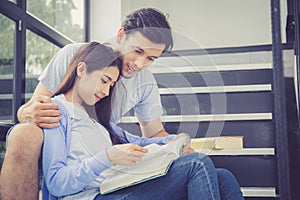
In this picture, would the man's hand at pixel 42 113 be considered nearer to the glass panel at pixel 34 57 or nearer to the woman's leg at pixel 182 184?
the woman's leg at pixel 182 184

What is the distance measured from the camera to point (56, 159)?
975 millimetres

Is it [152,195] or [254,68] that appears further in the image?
Answer: [254,68]

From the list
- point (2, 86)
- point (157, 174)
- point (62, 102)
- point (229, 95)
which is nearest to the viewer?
point (157, 174)

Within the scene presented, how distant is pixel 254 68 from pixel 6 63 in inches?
46.8

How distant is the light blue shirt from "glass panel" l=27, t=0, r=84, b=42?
0.96 m

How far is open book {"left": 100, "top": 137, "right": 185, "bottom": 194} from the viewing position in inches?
37.6

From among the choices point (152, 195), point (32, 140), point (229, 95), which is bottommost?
point (152, 195)

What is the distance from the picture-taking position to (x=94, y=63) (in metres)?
1.15

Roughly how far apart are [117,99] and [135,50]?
0.54 ft

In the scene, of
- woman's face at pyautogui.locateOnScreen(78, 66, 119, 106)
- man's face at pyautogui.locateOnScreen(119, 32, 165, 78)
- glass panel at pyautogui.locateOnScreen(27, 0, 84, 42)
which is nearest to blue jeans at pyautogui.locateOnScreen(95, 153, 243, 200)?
woman's face at pyautogui.locateOnScreen(78, 66, 119, 106)

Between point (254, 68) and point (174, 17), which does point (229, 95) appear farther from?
point (174, 17)

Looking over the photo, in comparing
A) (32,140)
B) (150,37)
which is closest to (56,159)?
(32,140)

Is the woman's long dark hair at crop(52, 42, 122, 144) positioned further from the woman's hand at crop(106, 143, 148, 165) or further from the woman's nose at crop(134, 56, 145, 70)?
the woman's hand at crop(106, 143, 148, 165)

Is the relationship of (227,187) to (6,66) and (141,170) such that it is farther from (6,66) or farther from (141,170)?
(6,66)
